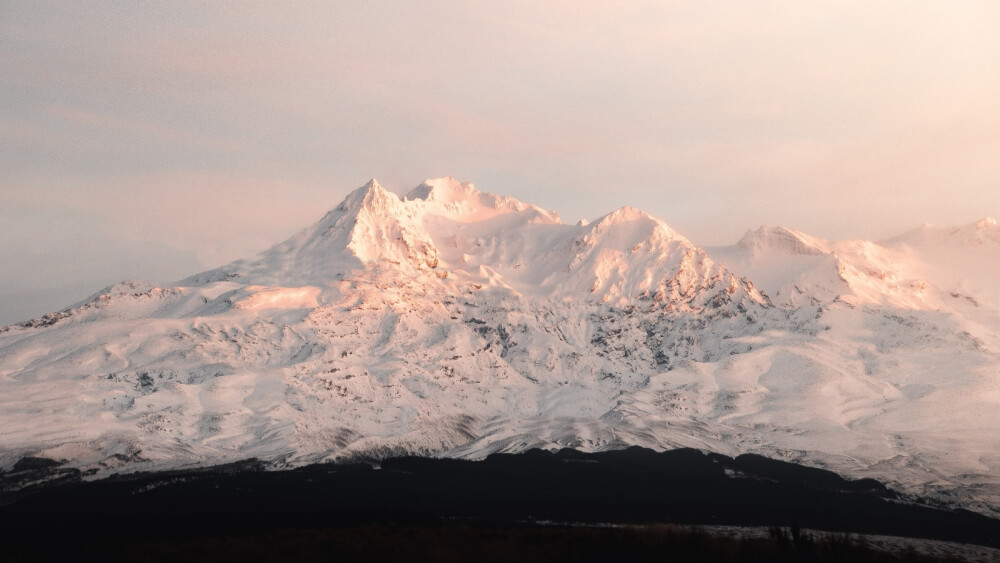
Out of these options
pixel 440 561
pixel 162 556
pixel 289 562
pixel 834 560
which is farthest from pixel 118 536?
pixel 834 560

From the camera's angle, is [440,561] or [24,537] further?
[24,537]

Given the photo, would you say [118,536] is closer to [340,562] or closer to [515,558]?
[340,562]

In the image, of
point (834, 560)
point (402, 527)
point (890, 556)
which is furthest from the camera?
point (402, 527)

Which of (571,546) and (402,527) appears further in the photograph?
(402,527)

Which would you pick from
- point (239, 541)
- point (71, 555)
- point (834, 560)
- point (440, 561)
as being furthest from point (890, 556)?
point (71, 555)

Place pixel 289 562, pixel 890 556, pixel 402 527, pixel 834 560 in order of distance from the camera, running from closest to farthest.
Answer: pixel 834 560
pixel 289 562
pixel 890 556
pixel 402 527

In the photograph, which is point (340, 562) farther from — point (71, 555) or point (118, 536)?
point (118, 536)

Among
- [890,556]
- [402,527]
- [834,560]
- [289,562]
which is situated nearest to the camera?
[834,560]

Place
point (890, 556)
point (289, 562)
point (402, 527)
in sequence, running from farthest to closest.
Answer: point (402, 527), point (890, 556), point (289, 562)

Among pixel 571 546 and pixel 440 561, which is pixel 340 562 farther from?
pixel 571 546
